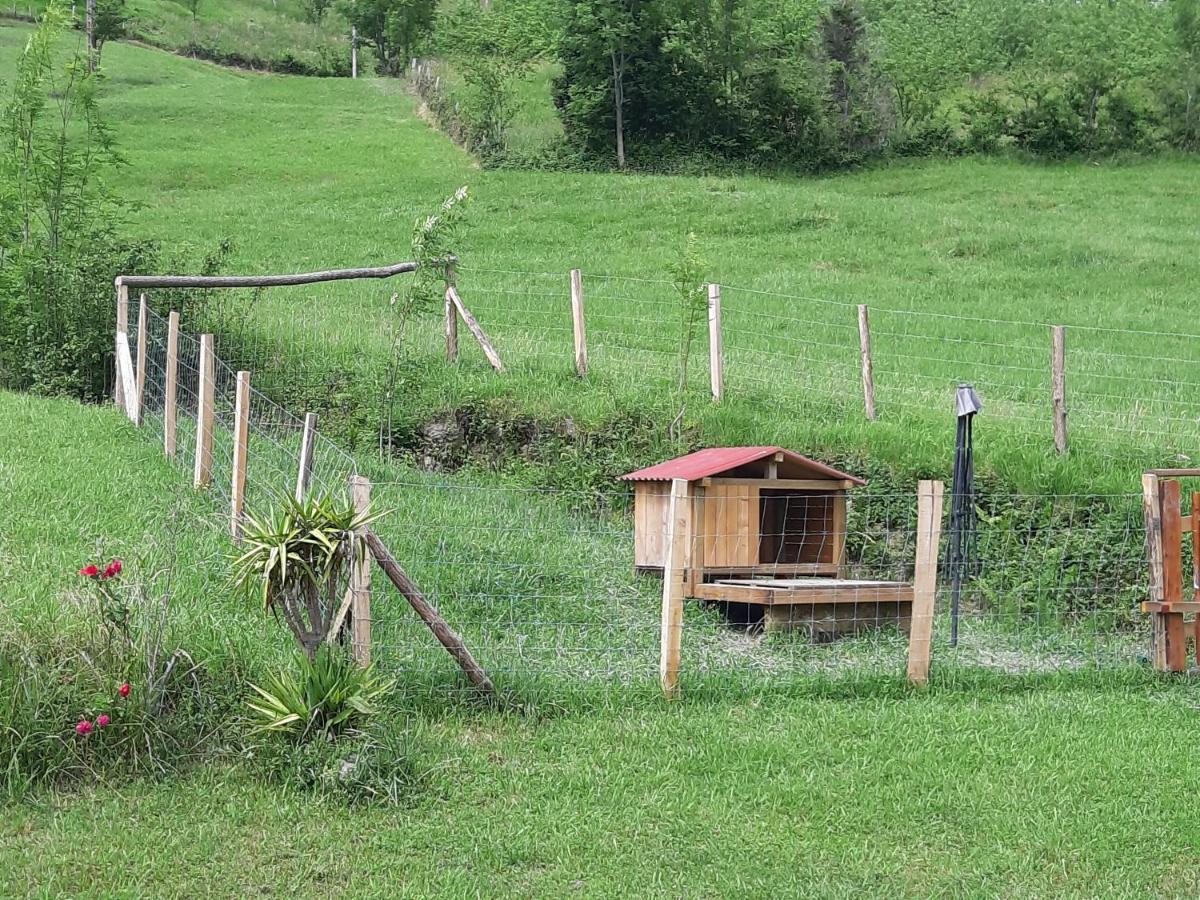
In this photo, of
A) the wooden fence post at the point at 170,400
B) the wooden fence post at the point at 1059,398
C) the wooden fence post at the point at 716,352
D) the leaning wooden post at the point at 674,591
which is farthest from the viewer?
the wooden fence post at the point at 716,352

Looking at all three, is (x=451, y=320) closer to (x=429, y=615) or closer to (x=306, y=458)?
(x=306, y=458)

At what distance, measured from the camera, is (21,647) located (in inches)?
247

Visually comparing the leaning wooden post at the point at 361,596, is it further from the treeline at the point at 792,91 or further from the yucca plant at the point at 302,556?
the treeline at the point at 792,91

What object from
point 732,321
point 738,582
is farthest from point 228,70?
point 738,582

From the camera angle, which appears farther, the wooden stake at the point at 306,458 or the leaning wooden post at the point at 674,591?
the wooden stake at the point at 306,458

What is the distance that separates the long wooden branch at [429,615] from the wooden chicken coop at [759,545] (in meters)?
2.49

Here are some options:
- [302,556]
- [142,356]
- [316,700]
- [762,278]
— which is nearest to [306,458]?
[302,556]

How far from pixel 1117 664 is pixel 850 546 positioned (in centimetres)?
304

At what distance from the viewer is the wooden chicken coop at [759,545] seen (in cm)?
927

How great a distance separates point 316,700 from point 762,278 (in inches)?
692

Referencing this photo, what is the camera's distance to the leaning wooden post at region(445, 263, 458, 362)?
14.7 m

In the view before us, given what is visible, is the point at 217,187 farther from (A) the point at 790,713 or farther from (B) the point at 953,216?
(A) the point at 790,713

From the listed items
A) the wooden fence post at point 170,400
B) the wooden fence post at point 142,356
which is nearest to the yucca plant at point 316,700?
the wooden fence post at point 170,400

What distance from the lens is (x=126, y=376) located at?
14102mm
